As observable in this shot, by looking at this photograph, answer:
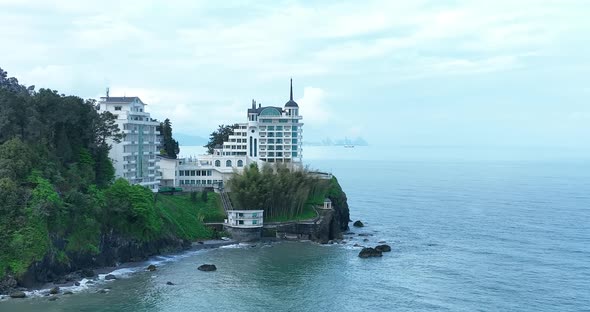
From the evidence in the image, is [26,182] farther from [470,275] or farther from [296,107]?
[296,107]

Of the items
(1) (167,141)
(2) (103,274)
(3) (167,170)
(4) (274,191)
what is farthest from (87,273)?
(1) (167,141)

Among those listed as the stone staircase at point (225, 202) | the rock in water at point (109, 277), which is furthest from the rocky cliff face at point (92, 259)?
the stone staircase at point (225, 202)

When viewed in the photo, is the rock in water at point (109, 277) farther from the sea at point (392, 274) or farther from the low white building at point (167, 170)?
the low white building at point (167, 170)

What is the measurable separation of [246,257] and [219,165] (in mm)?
36264

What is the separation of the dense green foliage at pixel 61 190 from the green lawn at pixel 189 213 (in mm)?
207

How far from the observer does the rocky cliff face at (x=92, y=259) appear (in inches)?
1987

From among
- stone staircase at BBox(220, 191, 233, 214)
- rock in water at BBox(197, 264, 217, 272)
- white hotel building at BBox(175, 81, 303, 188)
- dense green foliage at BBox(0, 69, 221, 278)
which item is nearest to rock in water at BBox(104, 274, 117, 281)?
dense green foliage at BBox(0, 69, 221, 278)

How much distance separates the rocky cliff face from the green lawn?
2790 mm

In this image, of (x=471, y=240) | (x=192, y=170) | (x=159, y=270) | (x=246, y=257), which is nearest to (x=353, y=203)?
(x=192, y=170)

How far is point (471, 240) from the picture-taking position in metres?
75.2

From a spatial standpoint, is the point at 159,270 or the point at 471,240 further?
the point at 471,240

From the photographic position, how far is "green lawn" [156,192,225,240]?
73688 millimetres

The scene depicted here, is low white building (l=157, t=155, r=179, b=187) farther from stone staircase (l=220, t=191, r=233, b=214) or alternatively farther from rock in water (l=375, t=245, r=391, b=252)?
rock in water (l=375, t=245, r=391, b=252)

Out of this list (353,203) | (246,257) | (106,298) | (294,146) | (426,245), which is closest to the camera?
(106,298)
